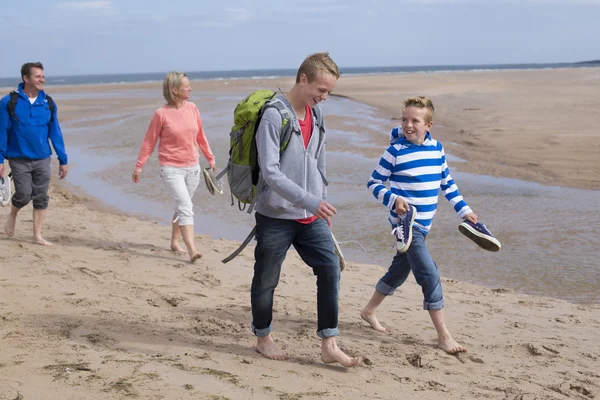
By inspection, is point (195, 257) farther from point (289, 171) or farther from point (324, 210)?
point (324, 210)

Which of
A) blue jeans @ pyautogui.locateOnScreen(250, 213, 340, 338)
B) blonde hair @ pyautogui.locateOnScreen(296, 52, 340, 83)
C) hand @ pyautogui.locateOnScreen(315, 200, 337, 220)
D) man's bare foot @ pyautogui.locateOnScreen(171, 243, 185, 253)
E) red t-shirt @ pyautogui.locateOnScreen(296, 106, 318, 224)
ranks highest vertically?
blonde hair @ pyautogui.locateOnScreen(296, 52, 340, 83)

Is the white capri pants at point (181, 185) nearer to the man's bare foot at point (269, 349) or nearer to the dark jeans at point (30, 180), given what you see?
the dark jeans at point (30, 180)

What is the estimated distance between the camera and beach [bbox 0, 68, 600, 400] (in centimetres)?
376

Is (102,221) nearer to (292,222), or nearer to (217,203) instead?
(217,203)

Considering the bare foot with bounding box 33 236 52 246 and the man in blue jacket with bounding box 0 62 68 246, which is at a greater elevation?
the man in blue jacket with bounding box 0 62 68 246

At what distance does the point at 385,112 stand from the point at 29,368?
2126cm

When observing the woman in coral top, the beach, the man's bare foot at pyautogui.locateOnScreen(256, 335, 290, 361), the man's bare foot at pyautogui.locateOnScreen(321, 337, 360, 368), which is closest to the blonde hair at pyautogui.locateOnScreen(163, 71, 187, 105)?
the woman in coral top

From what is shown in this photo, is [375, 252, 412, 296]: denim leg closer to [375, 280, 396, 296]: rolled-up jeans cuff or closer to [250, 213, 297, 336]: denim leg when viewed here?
[375, 280, 396, 296]: rolled-up jeans cuff

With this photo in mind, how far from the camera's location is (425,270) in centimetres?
442

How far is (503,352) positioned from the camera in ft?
14.7

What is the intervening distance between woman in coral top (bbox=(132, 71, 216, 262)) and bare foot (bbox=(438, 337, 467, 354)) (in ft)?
9.43

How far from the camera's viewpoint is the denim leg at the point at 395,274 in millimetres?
4703

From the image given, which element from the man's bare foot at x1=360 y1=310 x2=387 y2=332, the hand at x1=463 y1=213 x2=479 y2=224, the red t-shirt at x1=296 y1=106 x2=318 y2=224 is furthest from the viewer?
the man's bare foot at x1=360 y1=310 x2=387 y2=332

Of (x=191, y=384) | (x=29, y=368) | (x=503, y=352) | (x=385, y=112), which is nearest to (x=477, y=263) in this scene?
(x=503, y=352)
